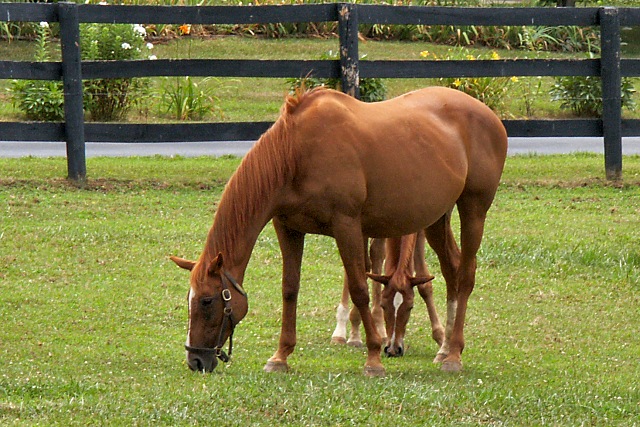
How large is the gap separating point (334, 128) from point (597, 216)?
19.9 ft

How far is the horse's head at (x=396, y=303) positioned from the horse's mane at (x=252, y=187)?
4.24 feet

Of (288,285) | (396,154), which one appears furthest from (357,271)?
(396,154)

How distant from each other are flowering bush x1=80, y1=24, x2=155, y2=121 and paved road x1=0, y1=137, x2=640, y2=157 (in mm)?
547

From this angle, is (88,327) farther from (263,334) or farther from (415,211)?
(415,211)

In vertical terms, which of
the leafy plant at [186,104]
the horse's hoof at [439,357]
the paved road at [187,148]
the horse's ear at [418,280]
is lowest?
the paved road at [187,148]

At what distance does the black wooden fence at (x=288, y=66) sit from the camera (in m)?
12.4

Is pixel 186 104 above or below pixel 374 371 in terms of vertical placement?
above

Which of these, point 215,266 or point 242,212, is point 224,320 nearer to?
point 215,266

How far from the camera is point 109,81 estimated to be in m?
16.1

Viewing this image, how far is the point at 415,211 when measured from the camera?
276 inches

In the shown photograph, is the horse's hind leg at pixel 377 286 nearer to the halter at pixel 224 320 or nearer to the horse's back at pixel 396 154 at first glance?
the horse's back at pixel 396 154

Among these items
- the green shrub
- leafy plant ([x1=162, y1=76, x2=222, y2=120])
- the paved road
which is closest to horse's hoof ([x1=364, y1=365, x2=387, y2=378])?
the paved road

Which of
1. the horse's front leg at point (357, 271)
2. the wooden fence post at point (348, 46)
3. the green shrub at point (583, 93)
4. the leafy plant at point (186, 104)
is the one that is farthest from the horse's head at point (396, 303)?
the green shrub at point (583, 93)

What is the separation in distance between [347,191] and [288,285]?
79cm
